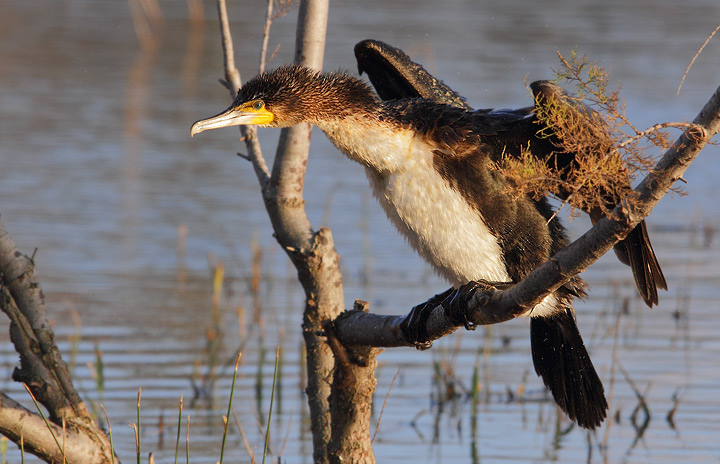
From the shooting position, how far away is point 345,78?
10.4 feet

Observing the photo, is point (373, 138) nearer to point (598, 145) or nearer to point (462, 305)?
point (462, 305)

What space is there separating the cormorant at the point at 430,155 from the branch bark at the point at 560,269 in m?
0.18

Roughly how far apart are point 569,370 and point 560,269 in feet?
3.92

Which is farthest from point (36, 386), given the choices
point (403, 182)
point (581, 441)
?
point (581, 441)

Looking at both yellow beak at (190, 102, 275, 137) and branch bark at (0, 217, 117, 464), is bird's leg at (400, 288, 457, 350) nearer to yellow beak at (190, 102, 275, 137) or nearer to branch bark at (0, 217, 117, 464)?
yellow beak at (190, 102, 275, 137)

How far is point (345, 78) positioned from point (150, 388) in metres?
2.52

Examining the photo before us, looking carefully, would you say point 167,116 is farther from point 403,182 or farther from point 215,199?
point 403,182

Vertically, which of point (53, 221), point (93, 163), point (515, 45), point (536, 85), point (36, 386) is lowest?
point (36, 386)

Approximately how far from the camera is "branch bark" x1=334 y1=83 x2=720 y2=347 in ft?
7.48

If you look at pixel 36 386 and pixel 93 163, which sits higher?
pixel 93 163

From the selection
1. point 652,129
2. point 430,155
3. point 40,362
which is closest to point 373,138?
point 430,155

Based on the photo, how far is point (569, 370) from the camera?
11.8 ft

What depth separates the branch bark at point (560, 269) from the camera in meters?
2.28

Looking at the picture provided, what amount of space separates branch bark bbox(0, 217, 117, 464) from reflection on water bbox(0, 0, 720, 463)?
1.09 metres
